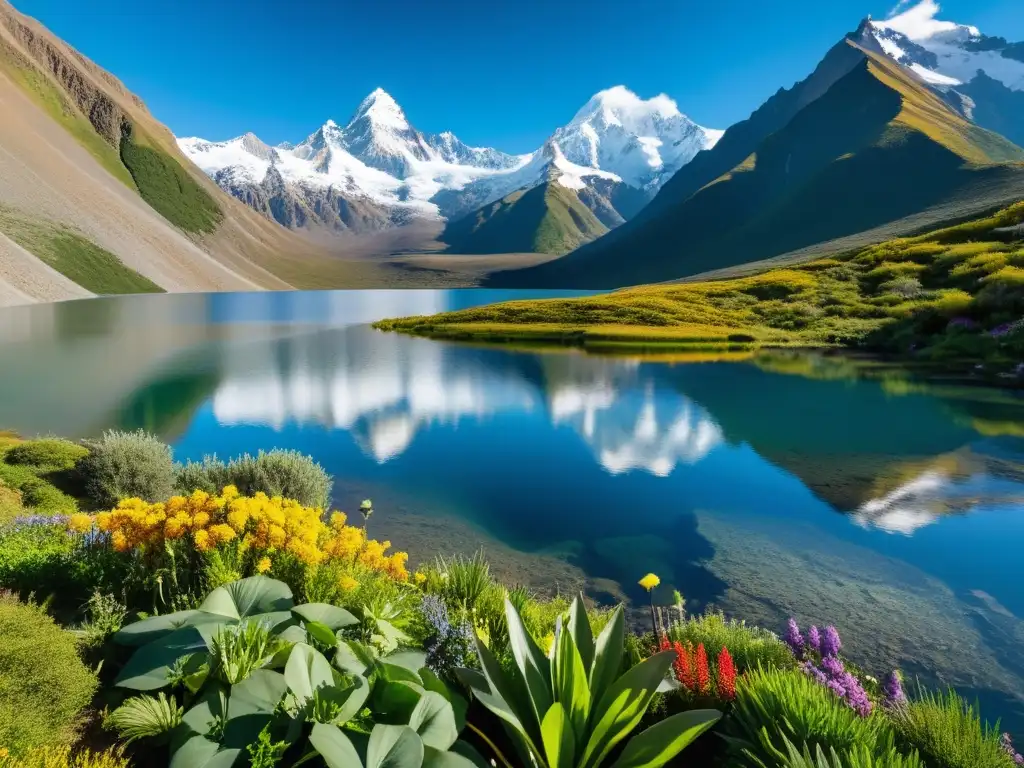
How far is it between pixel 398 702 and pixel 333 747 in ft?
2.82

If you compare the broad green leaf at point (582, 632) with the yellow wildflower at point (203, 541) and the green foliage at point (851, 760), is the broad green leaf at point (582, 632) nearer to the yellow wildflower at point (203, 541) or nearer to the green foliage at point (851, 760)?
the green foliage at point (851, 760)

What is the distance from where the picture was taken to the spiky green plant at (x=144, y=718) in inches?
166

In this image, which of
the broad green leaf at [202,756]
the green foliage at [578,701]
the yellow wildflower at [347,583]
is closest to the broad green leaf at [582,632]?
the green foliage at [578,701]

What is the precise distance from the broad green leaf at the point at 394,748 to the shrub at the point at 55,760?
1794mm

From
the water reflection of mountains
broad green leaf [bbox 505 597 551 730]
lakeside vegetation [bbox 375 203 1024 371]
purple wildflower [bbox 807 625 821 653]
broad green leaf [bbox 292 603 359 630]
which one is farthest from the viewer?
lakeside vegetation [bbox 375 203 1024 371]

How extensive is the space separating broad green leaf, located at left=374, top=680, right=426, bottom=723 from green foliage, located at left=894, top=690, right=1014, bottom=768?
395 cm

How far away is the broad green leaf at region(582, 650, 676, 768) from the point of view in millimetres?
4172

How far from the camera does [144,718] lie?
4.27 meters

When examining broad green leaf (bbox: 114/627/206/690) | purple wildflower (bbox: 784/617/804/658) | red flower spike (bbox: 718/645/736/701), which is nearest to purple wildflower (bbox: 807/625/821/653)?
purple wildflower (bbox: 784/617/804/658)

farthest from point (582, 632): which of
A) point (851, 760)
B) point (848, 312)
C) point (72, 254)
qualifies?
point (72, 254)

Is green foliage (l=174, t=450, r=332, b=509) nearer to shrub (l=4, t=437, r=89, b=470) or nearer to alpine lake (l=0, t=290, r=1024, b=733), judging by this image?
alpine lake (l=0, t=290, r=1024, b=733)

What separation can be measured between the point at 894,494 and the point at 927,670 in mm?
8806

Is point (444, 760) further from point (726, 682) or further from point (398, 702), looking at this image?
point (726, 682)

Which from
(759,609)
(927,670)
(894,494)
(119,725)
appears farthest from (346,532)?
(894,494)
